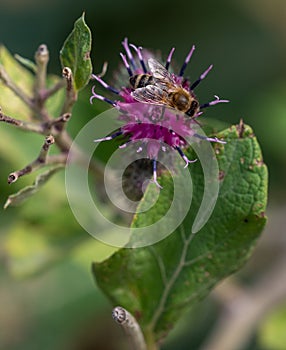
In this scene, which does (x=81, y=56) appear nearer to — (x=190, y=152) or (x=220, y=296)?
(x=190, y=152)

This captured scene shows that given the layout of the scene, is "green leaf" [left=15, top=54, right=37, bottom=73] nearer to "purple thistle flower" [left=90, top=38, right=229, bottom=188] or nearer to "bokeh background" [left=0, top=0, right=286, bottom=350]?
"purple thistle flower" [left=90, top=38, right=229, bottom=188]

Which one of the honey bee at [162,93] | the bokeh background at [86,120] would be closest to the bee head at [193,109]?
the honey bee at [162,93]

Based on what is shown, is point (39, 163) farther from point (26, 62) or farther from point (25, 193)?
point (26, 62)

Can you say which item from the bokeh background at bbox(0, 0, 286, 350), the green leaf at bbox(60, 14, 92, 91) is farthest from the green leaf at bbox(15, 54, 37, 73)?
the bokeh background at bbox(0, 0, 286, 350)

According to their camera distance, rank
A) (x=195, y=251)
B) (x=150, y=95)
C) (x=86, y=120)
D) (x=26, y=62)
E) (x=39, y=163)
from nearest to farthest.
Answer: (x=150, y=95), (x=39, y=163), (x=195, y=251), (x=26, y=62), (x=86, y=120)

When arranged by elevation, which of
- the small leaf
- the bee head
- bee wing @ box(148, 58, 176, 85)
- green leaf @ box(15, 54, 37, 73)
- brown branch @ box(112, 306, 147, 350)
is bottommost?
brown branch @ box(112, 306, 147, 350)

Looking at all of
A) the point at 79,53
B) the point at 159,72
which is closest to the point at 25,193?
the point at 79,53
